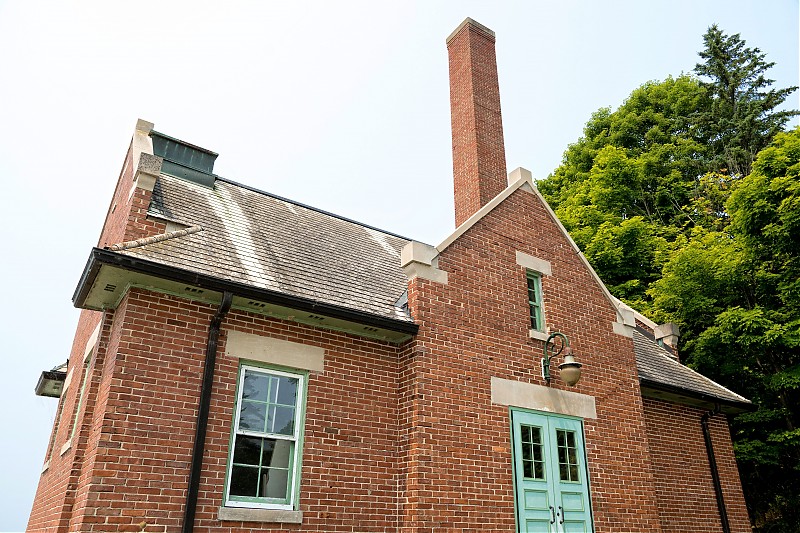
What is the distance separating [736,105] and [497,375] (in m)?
24.7

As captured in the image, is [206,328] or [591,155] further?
[591,155]

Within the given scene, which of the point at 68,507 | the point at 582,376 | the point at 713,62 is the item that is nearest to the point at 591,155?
the point at 713,62

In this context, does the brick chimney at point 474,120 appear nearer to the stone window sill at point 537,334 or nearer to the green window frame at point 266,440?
the stone window sill at point 537,334

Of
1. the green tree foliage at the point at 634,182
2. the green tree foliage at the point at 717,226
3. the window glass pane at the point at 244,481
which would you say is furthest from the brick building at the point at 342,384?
the green tree foliage at the point at 634,182

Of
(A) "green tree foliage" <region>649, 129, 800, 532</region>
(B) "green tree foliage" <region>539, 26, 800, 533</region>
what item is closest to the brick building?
(A) "green tree foliage" <region>649, 129, 800, 532</region>

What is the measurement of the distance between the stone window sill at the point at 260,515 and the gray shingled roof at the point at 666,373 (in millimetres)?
8103

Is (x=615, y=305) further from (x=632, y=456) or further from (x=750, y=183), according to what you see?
(x=750, y=183)

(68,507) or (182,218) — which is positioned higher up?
(182,218)

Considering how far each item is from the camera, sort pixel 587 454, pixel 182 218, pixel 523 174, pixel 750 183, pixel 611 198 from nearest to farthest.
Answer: pixel 182 218 → pixel 587 454 → pixel 523 174 → pixel 750 183 → pixel 611 198

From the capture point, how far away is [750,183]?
1639 centimetres

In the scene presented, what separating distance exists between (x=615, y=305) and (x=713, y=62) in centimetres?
2245

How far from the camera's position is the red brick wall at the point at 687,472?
12258 mm

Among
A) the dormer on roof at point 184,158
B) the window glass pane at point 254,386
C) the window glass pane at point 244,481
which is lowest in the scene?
the window glass pane at point 244,481

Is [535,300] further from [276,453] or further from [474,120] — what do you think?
[276,453]
